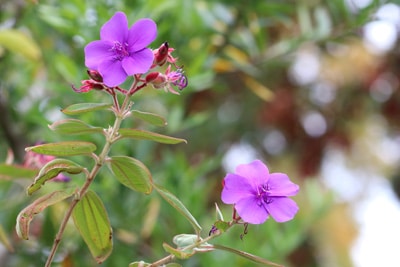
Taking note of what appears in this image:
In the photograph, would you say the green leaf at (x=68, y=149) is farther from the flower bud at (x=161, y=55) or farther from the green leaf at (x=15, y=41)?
the green leaf at (x=15, y=41)

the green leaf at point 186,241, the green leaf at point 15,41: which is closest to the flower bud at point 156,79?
the green leaf at point 186,241

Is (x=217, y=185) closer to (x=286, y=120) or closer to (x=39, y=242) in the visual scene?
(x=286, y=120)

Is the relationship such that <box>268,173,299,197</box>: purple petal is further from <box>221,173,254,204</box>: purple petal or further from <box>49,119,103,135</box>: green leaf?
<box>49,119,103,135</box>: green leaf

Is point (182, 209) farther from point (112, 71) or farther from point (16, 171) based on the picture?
point (16, 171)

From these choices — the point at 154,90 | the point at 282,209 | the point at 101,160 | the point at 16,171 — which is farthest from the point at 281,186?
the point at 154,90

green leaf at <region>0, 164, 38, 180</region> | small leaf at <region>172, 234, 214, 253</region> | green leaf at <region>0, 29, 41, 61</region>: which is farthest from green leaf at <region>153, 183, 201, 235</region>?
green leaf at <region>0, 29, 41, 61</region>

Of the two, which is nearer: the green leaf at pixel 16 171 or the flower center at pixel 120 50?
the flower center at pixel 120 50
